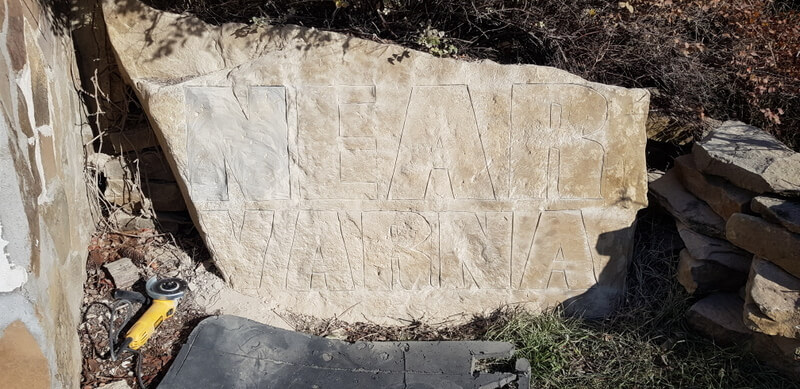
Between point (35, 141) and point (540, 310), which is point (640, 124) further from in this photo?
point (35, 141)

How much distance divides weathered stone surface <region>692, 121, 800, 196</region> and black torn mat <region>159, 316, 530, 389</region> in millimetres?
1395

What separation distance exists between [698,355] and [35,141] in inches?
128

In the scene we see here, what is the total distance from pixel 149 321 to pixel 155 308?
0.29 feet

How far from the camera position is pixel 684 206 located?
3449 millimetres

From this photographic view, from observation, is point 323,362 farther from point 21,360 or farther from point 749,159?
point 749,159

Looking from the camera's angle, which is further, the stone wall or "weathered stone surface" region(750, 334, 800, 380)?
"weathered stone surface" region(750, 334, 800, 380)

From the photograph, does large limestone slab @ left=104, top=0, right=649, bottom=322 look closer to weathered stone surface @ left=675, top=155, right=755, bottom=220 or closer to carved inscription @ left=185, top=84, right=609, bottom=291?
carved inscription @ left=185, top=84, right=609, bottom=291

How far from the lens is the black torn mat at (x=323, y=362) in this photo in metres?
2.98

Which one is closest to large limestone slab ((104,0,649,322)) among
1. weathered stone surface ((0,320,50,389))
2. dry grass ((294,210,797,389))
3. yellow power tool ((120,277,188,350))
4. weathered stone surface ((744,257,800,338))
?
dry grass ((294,210,797,389))

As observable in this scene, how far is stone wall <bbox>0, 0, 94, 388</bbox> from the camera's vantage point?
2.45 m

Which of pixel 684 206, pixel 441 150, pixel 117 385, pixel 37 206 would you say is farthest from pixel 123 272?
pixel 684 206

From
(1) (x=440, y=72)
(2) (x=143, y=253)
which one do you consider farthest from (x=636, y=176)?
(2) (x=143, y=253)

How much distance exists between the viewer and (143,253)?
141 inches

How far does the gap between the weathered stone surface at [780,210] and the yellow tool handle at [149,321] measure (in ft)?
9.51
